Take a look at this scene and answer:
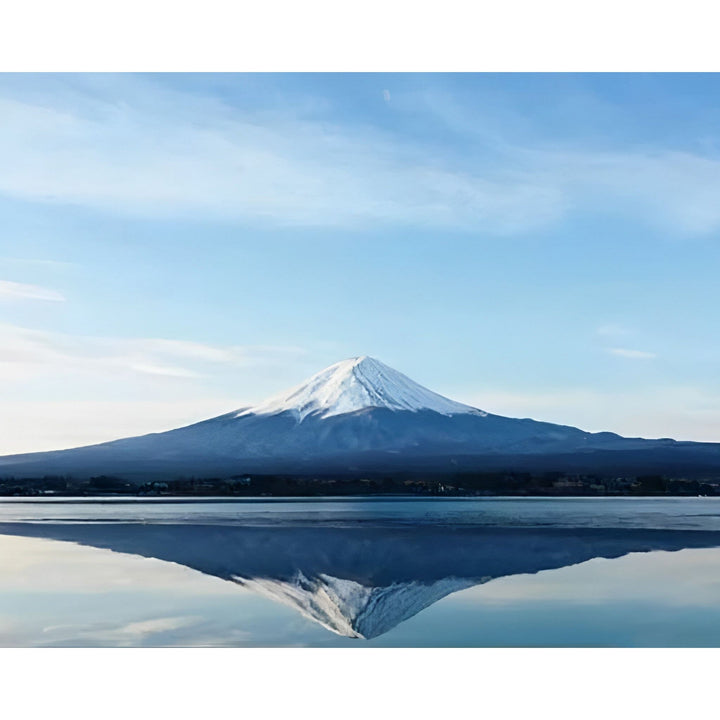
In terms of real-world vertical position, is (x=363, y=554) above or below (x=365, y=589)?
above

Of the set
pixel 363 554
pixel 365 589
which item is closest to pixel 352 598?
pixel 365 589

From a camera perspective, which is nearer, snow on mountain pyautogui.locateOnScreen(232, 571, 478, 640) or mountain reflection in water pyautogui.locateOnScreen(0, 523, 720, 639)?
snow on mountain pyautogui.locateOnScreen(232, 571, 478, 640)

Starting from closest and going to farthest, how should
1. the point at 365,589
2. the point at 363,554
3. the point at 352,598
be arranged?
1. the point at 352,598
2. the point at 365,589
3. the point at 363,554

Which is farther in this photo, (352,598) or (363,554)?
(363,554)

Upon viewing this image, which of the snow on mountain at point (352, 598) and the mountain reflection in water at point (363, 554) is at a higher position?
the mountain reflection in water at point (363, 554)

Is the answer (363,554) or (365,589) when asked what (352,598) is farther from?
(363,554)

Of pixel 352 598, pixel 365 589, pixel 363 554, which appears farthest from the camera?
pixel 363 554
